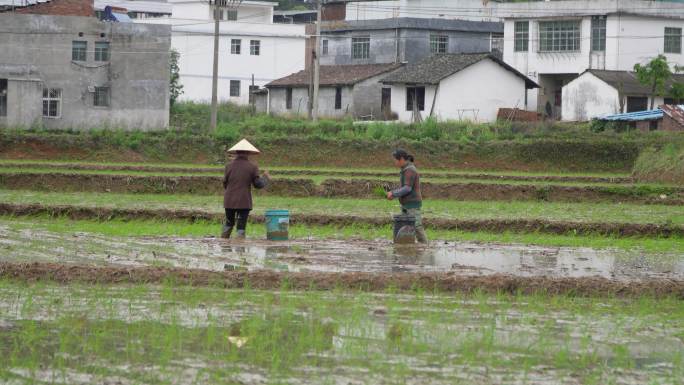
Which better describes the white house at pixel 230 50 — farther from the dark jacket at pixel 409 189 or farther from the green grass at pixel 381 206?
the dark jacket at pixel 409 189

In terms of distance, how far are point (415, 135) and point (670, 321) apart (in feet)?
97.6

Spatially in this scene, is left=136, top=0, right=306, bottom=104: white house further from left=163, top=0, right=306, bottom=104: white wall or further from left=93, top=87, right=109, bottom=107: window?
left=93, top=87, right=109, bottom=107: window

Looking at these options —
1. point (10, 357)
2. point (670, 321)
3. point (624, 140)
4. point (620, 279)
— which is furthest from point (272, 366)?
point (624, 140)

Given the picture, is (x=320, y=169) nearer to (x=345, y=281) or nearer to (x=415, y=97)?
(x=415, y=97)

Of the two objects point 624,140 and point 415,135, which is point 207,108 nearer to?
point 415,135

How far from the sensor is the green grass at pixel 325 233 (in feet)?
59.3

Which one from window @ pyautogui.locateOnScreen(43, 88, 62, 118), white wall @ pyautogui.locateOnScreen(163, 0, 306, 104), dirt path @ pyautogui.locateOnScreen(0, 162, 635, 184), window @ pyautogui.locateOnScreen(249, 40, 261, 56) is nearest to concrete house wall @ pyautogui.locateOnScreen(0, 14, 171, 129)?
window @ pyautogui.locateOnScreen(43, 88, 62, 118)

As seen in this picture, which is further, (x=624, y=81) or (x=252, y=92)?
(x=252, y=92)

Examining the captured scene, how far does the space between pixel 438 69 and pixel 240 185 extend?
34230 millimetres

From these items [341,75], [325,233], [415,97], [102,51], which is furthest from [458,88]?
[325,233]

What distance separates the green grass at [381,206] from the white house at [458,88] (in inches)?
899

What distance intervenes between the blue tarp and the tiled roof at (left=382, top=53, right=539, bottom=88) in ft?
20.9

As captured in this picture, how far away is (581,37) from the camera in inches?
2046

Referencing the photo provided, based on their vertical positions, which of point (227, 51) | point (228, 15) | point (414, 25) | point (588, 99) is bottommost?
point (588, 99)
